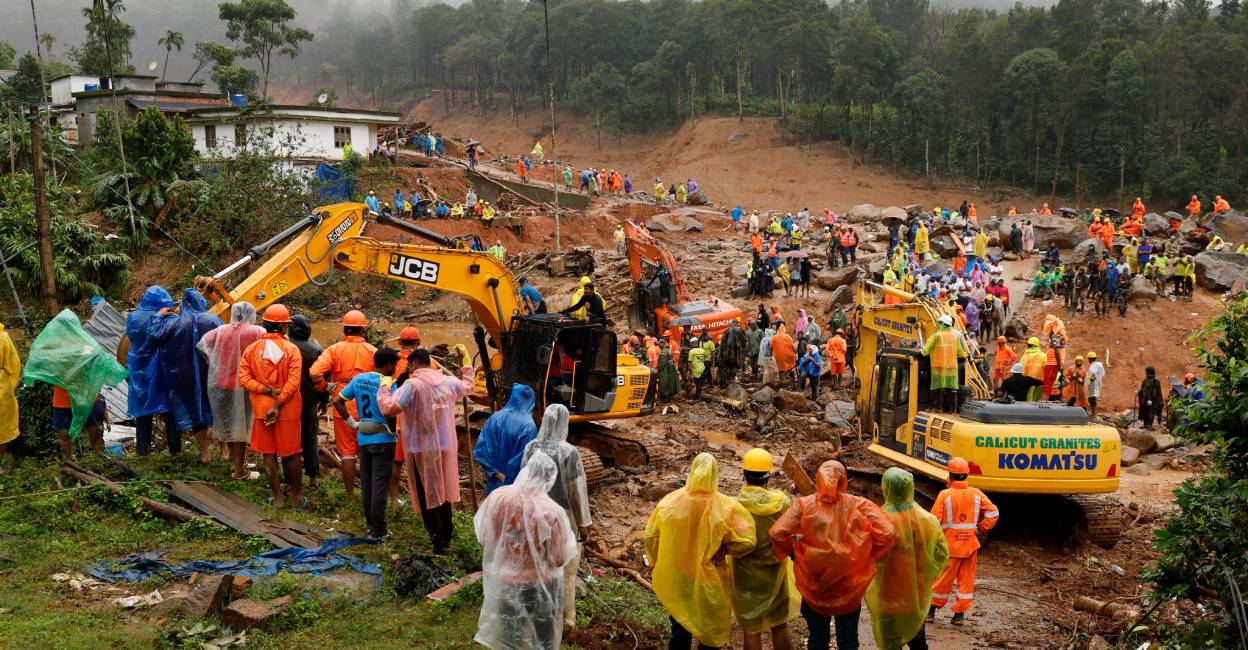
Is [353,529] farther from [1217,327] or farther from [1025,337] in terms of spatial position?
[1025,337]

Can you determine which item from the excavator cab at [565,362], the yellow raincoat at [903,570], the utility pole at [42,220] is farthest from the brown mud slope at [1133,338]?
the utility pole at [42,220]

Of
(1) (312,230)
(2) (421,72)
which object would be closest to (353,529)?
(1) (312,230)

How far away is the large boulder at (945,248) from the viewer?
31.6 metres

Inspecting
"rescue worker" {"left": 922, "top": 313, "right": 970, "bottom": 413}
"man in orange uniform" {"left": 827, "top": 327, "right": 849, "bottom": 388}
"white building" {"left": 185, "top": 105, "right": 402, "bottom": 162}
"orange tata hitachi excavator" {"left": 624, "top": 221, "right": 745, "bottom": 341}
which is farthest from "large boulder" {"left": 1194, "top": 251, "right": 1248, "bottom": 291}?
"white building" {"left": 185, "top": 105, "right": 402, "bottom": 162}

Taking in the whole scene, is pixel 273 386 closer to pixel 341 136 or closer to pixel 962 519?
pixel 962 519

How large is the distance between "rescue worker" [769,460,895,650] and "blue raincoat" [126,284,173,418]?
6500 mm

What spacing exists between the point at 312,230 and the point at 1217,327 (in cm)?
937

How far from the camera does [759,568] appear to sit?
602 centimetres

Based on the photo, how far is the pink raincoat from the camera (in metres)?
7.28

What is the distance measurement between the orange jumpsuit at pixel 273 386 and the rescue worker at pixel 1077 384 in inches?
558

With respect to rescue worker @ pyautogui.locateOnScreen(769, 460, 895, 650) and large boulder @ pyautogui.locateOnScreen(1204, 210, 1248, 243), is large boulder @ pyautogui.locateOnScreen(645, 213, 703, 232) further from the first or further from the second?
rescue worker @ pyautogui.locateOnScreen(769, 460, 895, 650)

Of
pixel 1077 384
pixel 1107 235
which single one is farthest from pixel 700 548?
pixel 1107 235

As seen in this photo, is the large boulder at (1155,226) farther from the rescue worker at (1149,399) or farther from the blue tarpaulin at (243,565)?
the blue tarpaulin at (243,565)

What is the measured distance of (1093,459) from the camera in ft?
32.6
